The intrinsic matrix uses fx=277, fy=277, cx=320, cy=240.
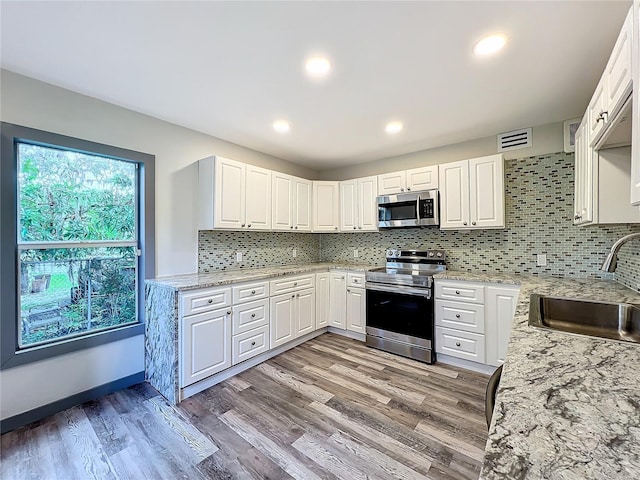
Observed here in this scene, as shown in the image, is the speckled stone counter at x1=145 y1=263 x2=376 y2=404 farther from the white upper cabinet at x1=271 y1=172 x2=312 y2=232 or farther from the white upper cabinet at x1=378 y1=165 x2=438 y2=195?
the white upper cabinet at x1=378 y1=165 x2=438 y2=195

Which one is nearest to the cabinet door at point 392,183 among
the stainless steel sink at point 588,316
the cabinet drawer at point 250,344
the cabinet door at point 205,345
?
the stainless steel sink at point 588,316

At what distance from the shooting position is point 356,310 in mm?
3506

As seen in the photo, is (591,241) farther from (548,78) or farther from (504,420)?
(504,420)

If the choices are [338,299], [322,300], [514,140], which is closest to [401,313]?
[338,299]

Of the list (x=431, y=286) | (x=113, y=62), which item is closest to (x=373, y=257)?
(x=431, y=286)

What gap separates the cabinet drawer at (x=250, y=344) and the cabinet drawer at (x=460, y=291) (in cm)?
187

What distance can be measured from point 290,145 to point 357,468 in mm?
3166

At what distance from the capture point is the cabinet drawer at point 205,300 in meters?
2.28

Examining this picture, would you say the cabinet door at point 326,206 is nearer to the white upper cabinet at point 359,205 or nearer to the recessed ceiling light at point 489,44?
the white upper cabinet at point 359,205

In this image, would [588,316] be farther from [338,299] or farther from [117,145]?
[117,145]

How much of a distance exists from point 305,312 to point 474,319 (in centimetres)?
184

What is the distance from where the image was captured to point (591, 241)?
260 cm

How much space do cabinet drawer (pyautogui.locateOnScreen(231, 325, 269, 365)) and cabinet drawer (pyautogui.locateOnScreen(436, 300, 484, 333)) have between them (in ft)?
5.98

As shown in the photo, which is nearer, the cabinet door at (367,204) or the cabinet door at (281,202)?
the cabinet door at (281,202)
